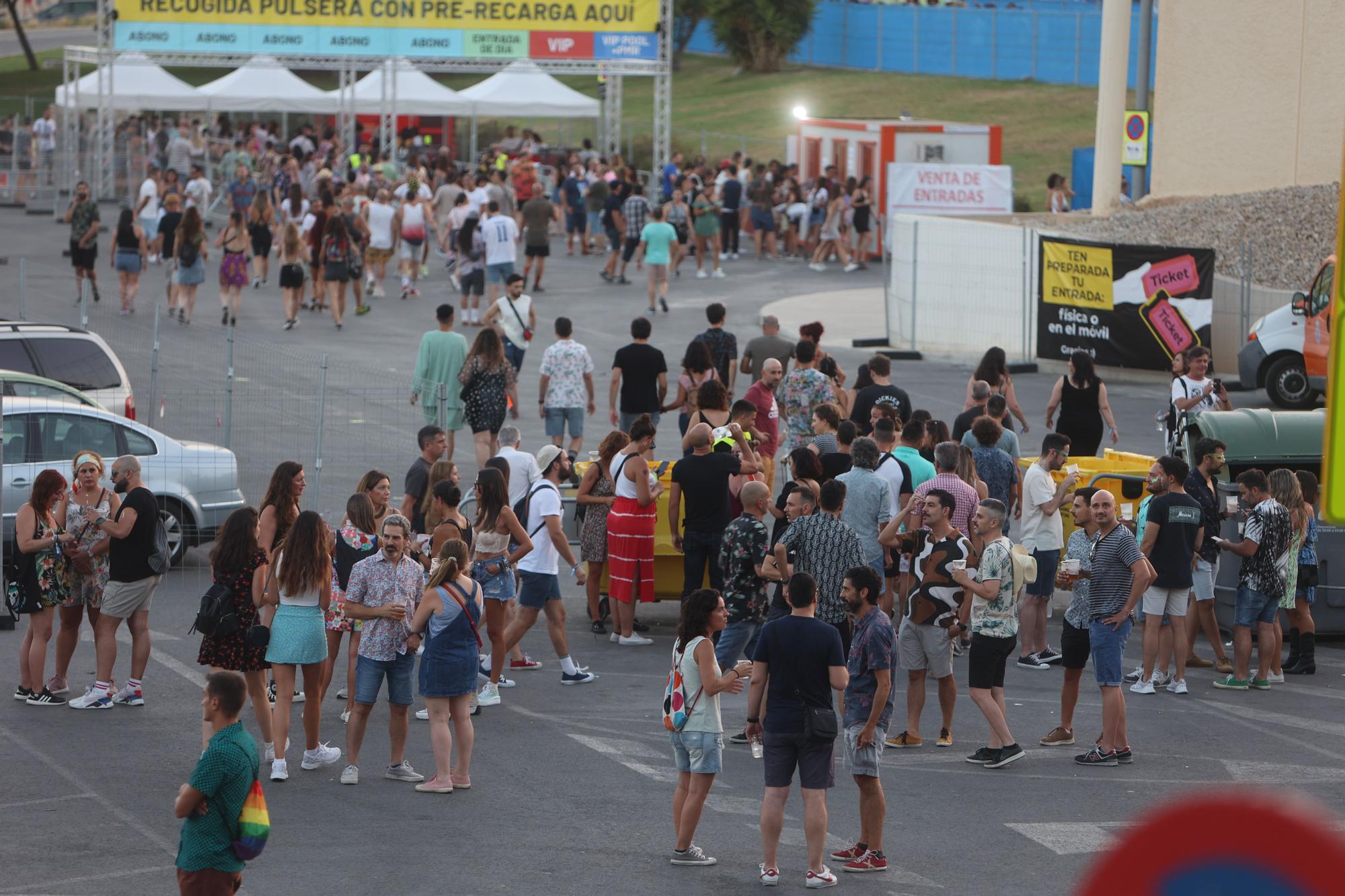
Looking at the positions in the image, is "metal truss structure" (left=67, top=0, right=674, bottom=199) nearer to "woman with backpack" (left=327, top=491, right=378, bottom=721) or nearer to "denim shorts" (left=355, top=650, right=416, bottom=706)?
"woman with backpack" (left=327, top=491, right=378, bottom=721)

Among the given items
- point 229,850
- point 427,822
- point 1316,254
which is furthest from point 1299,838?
point 1316,254

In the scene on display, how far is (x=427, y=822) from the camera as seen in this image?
26.9 feet

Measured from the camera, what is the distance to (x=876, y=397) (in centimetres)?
1369

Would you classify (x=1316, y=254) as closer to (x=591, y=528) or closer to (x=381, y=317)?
(x=381, y=317)

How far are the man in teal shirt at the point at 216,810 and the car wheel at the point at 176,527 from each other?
7.60 meters

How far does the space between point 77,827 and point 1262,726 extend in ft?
22.5

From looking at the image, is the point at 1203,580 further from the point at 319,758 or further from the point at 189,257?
the point at 189,257

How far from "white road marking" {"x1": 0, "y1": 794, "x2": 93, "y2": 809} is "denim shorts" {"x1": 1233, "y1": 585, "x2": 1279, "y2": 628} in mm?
7250

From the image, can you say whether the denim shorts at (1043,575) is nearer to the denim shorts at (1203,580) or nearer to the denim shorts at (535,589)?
the denim shorts at (1203,580)

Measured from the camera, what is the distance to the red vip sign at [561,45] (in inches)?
1513

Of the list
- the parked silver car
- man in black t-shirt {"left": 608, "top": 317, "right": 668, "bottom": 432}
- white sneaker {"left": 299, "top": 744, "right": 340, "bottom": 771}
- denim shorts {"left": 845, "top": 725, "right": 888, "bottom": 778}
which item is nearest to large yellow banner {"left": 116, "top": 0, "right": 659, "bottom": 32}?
man in black t-shirt {"left": 608, "top": 317, "right": 668, "bottom": 432}

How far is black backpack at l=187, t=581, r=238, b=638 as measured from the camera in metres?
8.83

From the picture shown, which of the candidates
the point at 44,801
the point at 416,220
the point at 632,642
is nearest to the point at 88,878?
the point at 44,801

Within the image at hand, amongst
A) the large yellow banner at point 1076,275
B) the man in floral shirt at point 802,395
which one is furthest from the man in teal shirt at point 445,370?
the large yellow banner at point 1076,275
